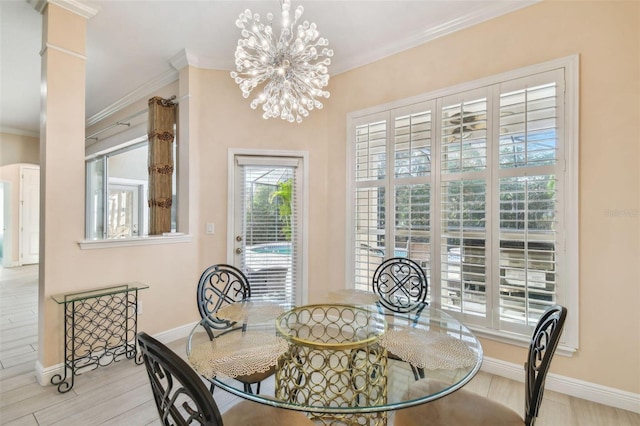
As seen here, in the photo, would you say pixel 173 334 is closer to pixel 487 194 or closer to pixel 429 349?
pixel 429 349

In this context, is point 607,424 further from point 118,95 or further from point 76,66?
point 118,95

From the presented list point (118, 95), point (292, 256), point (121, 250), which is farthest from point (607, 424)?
point (118, 95)

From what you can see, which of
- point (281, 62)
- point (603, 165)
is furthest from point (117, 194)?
point (603, 165)

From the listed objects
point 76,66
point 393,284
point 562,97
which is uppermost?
point 76,66

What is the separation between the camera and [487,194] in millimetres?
2463

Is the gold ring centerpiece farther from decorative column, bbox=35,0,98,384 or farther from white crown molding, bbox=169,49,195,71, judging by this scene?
white crown molding, bbox=169,49,195,71

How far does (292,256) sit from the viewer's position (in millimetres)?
3572

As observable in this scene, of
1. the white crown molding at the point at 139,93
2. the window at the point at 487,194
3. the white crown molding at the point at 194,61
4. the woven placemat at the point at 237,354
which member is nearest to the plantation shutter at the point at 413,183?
the window at the point at 487,194

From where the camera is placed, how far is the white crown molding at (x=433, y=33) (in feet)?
7.91

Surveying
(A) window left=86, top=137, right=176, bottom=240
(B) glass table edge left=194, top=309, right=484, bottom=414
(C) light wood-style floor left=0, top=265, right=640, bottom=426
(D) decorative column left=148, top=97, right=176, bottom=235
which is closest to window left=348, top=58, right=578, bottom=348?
(C) light wood-style floor left=0, top=265, right=640, bottom=426

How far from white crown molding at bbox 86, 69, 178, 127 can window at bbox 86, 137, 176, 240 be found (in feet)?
2.03

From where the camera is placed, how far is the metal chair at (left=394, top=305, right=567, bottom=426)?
118cm

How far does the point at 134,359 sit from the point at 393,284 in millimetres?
2520

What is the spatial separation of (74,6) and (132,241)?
6.72 feet
